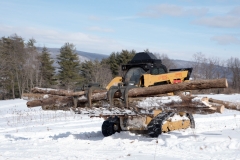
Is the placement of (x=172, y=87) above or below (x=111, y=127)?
above

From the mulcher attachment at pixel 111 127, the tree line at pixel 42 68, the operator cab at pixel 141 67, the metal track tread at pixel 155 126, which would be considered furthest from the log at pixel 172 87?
the tree line at pixel 42 68

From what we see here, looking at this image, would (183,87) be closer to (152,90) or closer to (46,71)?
(152,90)

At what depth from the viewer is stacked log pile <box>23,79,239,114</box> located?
7262mm

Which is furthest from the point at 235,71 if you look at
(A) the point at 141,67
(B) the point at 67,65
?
(A) the point at 141,67

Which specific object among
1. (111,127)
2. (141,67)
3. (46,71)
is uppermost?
(46,71)

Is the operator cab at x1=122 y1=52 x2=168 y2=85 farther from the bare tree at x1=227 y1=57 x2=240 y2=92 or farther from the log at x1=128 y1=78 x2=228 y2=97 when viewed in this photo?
the bare tree at x1=227 y1=57 x2=240 y2=92

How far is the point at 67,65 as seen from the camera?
175 feet

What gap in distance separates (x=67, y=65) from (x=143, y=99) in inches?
1811

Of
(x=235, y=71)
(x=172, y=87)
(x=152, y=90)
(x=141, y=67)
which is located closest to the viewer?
(x=172, y=87)

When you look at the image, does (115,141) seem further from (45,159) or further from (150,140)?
(45,159)

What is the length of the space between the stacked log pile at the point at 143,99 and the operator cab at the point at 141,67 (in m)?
1.94

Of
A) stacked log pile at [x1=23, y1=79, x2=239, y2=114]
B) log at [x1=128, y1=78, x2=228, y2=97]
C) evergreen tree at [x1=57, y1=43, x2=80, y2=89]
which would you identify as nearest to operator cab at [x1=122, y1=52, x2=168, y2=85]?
stacked log pile at [x1=23, y1=79, x2=239, y2=114]

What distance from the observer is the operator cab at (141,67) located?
10.7m

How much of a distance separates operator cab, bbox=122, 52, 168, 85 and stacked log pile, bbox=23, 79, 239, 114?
1936mm
